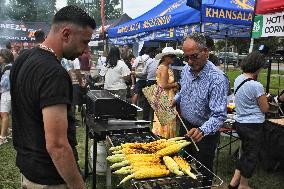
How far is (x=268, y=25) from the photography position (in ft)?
17.9

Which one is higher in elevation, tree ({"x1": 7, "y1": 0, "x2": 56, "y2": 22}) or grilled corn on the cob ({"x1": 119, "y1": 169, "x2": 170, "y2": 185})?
tree ({"x1": 7, "y1": 0, "x2": 56, "y2": 22})

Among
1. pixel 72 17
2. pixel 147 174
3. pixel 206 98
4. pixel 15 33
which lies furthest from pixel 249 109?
pixel 15 33

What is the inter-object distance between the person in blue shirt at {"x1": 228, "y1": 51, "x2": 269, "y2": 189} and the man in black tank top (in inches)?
107

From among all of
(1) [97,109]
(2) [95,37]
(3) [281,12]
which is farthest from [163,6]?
(2) [95,37]

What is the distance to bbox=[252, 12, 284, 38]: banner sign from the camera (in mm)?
5207

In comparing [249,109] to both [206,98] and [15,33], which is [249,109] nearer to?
[206,98]

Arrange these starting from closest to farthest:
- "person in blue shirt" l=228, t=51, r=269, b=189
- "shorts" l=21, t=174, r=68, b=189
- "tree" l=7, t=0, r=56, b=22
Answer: "shorts" l=21, t=174, r=68, b=189, "person in blue shirt" l=228, t=51, r=269, b=189, "tree" l=7, t=0, r=56, b=22

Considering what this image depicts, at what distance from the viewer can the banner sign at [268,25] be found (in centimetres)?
521

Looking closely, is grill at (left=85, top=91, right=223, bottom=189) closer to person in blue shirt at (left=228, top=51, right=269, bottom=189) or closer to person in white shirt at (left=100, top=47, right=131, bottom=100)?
person in blue shirt at (left=228, top=51, right=269, bottom=189)

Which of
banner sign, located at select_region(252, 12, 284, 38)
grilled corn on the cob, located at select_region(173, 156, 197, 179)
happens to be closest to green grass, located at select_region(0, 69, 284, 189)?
banner sign, located at select_region(252, 12, 284, 38)

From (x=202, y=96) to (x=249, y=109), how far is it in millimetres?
1304

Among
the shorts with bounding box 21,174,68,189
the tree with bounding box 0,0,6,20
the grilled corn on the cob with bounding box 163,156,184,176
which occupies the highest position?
the tree with bounding box 0,0,6,20

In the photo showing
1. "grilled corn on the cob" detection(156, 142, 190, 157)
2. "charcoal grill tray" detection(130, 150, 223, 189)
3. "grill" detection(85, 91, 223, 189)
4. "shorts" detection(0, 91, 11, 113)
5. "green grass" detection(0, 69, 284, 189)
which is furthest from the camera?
"shorts" detection(0, 91, 11, 113)

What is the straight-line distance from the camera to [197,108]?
11.3 ft
